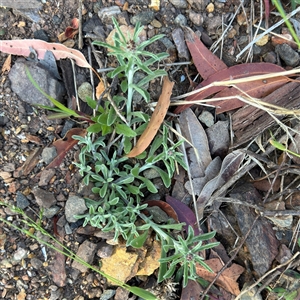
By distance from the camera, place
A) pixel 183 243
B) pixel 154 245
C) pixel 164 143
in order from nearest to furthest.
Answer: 1. pixel 183 243
2. pixel 164 143
3. pixel 154 245

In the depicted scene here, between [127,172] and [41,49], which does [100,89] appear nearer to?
[41,49]

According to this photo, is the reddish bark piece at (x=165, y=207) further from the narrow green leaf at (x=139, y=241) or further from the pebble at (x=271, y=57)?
the pebble at (x=271, y=57)

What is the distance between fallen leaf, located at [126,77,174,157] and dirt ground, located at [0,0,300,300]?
0.15 metres

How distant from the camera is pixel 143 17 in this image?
7.87ft

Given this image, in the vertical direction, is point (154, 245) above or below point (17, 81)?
below

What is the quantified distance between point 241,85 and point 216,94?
0.55 ft

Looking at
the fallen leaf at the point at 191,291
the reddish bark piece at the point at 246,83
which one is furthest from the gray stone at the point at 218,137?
the fallen leaf at the point at 191,291

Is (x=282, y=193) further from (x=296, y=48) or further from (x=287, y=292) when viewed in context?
(x=296, y=48)

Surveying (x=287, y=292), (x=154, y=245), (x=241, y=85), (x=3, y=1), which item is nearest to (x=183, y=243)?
(x=154, y=245)

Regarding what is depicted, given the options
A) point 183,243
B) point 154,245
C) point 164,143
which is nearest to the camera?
point 183,243

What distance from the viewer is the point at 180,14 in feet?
8.06

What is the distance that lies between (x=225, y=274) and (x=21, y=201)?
1.38 meters

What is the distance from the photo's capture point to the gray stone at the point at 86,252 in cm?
233

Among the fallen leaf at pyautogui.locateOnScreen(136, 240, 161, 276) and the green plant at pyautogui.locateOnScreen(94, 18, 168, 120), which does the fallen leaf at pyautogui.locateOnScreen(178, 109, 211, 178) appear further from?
the fallen leaf at pyautogui.locateOnScreen(136, 240, 161, 276)
